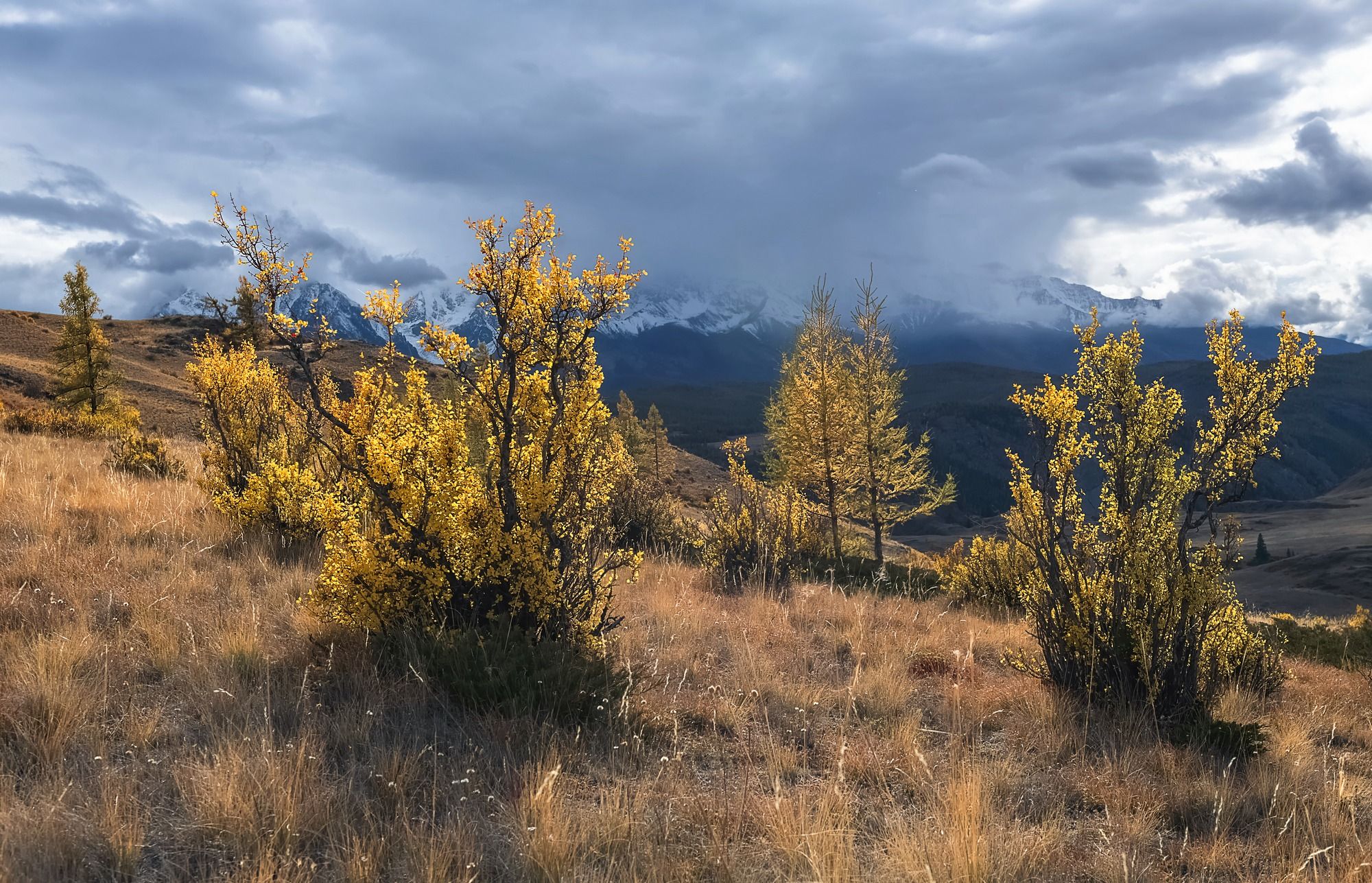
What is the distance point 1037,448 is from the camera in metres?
4.91

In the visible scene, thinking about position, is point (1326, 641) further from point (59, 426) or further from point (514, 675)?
point (59, 426)

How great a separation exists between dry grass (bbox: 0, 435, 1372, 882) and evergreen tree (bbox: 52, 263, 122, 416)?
96.8 feet

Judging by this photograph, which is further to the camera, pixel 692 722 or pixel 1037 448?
pixel 1037 448

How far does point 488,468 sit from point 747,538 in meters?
5.92

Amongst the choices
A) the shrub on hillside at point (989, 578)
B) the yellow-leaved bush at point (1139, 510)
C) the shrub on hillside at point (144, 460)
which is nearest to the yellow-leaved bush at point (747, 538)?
the shrub on hillside at point (989, 578)

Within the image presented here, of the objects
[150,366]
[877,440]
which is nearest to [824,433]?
[877,440]

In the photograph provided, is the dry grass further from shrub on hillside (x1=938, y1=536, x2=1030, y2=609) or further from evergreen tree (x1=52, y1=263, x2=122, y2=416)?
evergreen tree (x1=52, y1=263, x2=122, y2=416)

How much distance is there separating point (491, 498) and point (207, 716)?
1.74 meters

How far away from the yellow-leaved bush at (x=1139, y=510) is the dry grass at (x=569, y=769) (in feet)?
1.67

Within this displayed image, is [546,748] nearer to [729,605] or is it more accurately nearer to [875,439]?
[729,605]

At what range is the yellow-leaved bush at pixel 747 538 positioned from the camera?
9.23 m

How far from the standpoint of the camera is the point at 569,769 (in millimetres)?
3270

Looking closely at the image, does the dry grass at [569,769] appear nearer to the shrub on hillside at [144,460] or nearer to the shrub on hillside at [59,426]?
the shrub on hillside at [144,460]

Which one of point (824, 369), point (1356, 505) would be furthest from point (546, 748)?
point (1356, 505)
